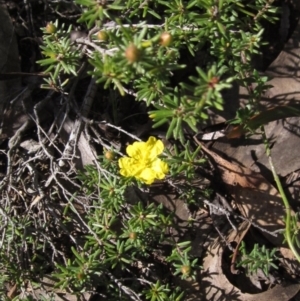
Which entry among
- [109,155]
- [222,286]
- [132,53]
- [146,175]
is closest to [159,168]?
[146,175]

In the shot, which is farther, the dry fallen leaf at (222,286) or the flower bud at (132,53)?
the dry fallen leaf at (222,286)

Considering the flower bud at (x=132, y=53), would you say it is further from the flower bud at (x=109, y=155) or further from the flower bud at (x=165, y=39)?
the flower bud at (x=109, y=155)

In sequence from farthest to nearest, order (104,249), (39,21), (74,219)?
1. (39,21)
2. (74,219)
3. (104,249)

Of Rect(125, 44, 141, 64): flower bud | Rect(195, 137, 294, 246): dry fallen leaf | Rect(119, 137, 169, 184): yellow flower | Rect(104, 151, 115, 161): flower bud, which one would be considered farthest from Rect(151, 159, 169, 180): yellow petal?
Rect(125, 44, 141, 64): flower bud

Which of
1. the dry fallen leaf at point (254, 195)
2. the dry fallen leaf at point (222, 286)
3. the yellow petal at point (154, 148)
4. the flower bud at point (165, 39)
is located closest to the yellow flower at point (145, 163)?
the yellow petal at point (154, 148)

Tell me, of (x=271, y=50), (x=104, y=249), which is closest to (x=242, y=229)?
(x=104, y=249)

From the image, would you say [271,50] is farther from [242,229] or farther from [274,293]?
[274,293]
